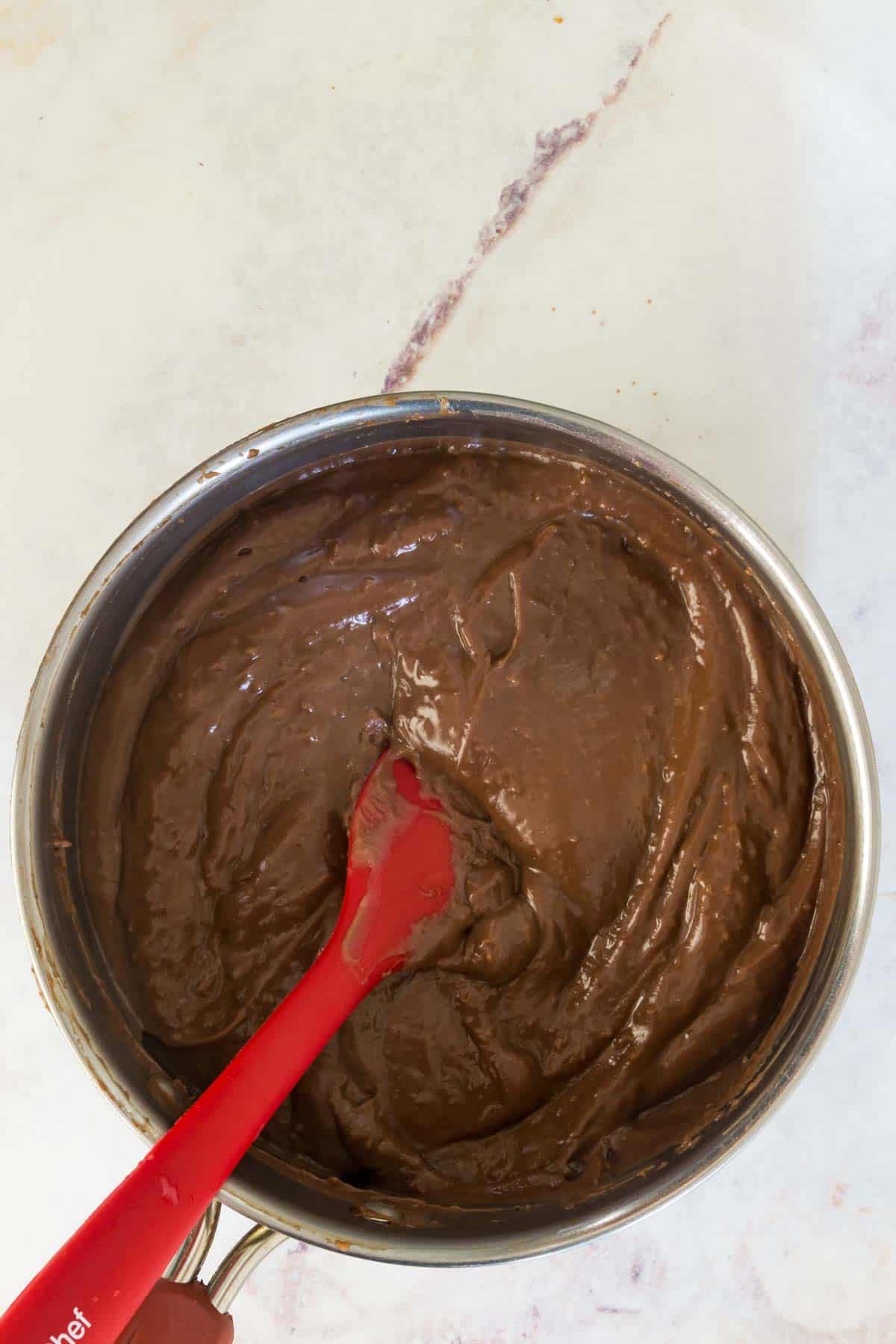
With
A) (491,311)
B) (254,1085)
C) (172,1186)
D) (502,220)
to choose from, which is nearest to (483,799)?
(254,1085)

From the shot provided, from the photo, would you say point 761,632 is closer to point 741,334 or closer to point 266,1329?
point 741,334

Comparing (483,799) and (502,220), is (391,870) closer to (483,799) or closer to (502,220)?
(483,799)

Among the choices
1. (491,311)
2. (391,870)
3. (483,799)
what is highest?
(491,311)

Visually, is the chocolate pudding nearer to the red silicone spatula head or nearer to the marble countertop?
the red silicone spatula head

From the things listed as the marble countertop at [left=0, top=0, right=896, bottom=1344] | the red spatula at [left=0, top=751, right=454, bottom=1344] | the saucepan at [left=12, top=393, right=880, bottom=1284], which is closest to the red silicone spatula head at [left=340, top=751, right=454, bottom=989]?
the red spatula at [left=0, top=751, right=454, bottom=1344]

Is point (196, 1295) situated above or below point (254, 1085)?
below

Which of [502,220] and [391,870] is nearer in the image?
[391,870]

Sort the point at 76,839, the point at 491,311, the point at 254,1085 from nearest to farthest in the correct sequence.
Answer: the point at 254,1085 < the point at 76,839 < the point at 491,311

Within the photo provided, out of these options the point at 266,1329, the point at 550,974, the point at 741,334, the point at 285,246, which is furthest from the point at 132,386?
the point at 266,1329
